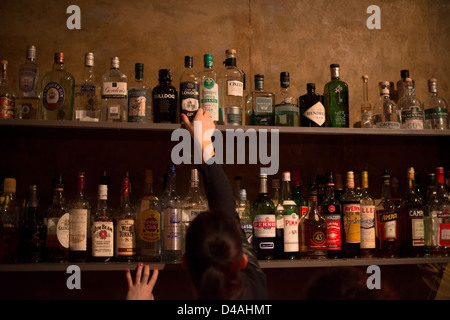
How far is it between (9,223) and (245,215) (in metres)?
0.92

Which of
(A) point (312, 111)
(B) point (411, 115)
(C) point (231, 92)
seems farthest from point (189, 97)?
(B) point (411, 115)

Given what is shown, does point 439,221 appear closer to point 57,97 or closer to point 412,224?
point 412,224

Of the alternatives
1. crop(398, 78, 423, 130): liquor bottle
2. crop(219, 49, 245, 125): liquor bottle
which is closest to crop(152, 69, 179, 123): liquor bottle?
crop(219, 49, 245, 125): liquor bottle

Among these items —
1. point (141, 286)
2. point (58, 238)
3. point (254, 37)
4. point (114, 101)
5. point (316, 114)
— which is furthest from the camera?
point (254, 37)

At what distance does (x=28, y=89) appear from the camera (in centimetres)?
195

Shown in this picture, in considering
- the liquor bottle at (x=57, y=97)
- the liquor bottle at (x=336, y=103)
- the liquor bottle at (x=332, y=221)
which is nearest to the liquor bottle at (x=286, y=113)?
the liquor bottle at (x=336, y=103)

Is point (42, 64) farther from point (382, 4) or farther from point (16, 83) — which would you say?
point (382, 4)

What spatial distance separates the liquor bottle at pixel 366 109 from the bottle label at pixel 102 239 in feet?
3.84

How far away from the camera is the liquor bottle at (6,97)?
1.85 m

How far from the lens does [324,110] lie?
2.06 meters

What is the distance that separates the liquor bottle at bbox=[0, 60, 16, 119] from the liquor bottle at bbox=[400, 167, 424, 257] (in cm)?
165

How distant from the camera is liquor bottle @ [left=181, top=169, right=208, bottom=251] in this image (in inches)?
76.6

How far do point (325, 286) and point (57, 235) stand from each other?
1.09m
